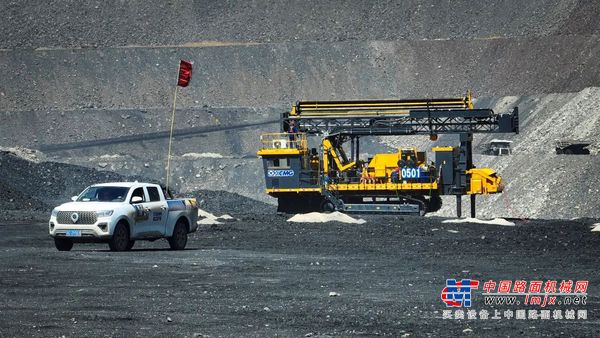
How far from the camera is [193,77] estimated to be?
9738cm

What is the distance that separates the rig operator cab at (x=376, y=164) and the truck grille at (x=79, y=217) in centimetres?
2241

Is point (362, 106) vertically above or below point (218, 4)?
below

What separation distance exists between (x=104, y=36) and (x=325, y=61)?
755 inches

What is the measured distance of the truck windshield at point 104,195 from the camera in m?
28.7

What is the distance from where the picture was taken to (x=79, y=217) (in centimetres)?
2806

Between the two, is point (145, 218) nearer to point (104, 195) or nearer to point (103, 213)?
point (104, 195)

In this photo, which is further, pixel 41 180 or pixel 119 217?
pixel 41 180

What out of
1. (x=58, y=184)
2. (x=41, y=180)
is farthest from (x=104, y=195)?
(x=41, y=180)

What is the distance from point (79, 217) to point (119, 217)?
0.89m

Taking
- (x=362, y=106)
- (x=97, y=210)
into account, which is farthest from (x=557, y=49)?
(x=97, y=210)

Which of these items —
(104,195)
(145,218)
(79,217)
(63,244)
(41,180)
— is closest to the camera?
(79,217)

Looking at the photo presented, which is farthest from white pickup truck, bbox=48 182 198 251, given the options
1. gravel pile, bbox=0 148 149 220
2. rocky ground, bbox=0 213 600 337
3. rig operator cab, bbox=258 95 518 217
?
gravel pile, bbox=0 148 149 220

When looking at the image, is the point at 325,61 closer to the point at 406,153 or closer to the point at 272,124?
the point at 272,124

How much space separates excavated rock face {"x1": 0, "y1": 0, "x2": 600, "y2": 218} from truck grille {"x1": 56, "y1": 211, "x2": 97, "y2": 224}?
43.8 meters
